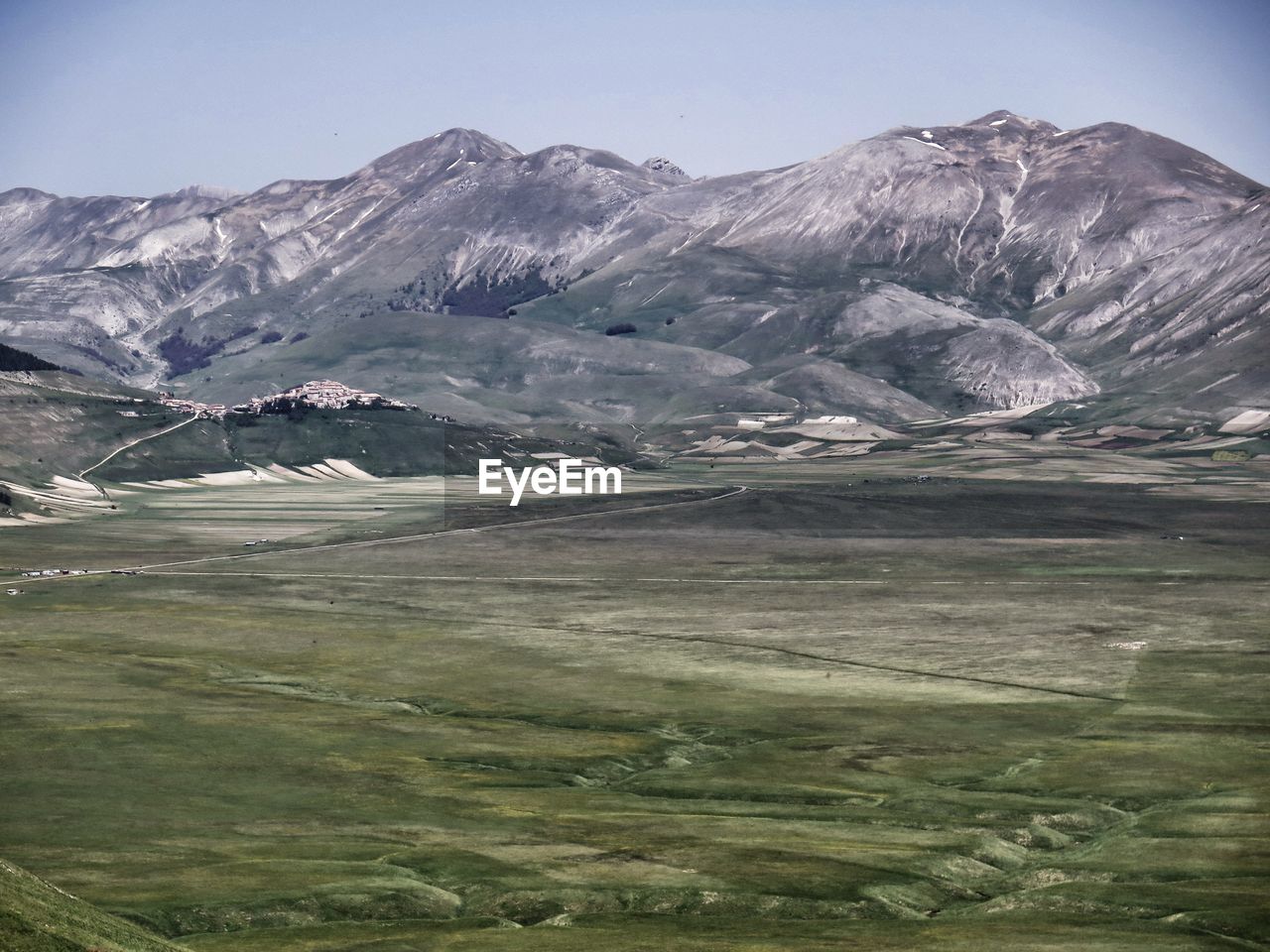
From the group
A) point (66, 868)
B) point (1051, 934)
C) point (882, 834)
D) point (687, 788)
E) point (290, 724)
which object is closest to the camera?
point (1051, 934)

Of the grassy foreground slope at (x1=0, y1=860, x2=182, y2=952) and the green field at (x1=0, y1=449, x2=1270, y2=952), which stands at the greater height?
the grassy foreground slope at (x1=0, y1=860, x2=182, y2=952)

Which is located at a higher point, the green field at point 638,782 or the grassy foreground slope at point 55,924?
the grassy foreground slope at point 55,924

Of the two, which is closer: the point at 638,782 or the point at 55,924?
the point at 55,924

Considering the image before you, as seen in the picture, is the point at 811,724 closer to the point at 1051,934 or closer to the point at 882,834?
the point at 882,834

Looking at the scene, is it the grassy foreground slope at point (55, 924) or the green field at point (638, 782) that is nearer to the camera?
the grassy foreground slope at point (55, 924)

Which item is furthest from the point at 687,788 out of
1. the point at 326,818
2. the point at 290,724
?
the point at 290,724

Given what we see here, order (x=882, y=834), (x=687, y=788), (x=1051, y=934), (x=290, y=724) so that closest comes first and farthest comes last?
(x=1051, y=934) < (x=882, y=834) < (x=687, y=788) < (x=290, y=724)

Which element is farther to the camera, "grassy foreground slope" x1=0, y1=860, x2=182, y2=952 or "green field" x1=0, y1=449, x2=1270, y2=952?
"green field" x1=0, y1=449, x2=1270, y2=952

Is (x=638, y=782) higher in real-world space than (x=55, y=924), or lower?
lower
